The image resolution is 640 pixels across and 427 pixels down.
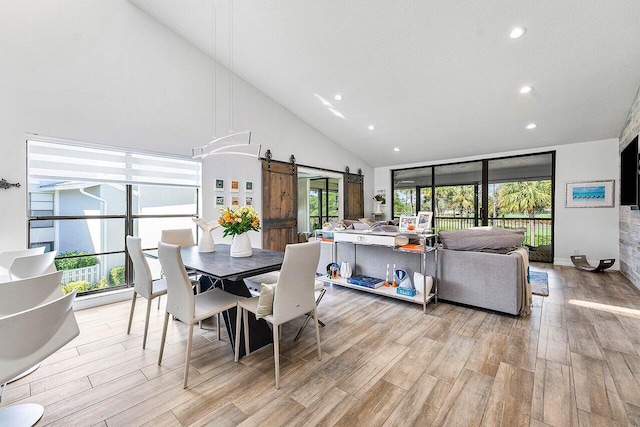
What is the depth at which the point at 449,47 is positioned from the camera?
3564 mm

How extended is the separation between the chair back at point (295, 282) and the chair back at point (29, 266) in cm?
186

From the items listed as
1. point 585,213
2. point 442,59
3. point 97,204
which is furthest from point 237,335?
point 585,213

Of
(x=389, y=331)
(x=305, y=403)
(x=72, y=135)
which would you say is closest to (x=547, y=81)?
(x=389, y=331)

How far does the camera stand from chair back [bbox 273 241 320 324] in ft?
6.34

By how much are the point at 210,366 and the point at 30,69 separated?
374cm

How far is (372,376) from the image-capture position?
2.00m

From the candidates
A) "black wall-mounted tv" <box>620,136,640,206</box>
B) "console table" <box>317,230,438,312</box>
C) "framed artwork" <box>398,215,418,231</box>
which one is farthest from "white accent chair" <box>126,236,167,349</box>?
"black wall-mounted tv" <box>620,136,640,206</box>

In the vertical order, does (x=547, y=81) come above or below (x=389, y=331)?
above

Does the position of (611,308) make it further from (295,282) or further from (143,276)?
(143,276)

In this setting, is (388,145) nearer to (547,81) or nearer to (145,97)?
(547,81)

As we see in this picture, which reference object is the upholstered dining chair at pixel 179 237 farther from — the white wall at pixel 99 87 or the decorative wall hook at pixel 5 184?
the decorative wall hook at pixel 5 184

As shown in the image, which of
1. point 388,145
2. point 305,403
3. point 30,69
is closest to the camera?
point 305,403

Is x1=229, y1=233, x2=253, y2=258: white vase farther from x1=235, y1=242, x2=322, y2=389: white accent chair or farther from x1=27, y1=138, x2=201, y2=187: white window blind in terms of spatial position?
x1=27, y1=138, x2=201, y2=187: white window blind

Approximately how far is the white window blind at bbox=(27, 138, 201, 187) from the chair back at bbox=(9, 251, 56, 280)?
169 centimetres
